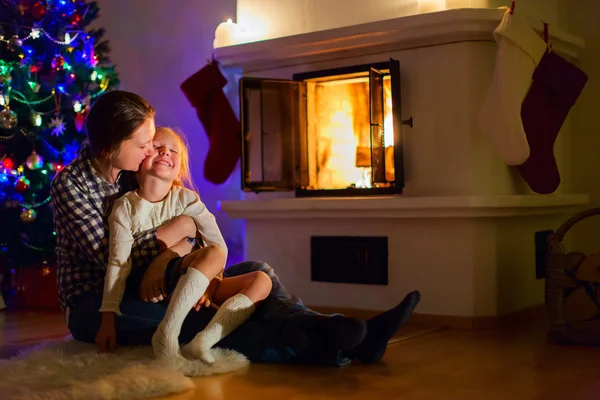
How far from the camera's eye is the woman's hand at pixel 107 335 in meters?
2.15

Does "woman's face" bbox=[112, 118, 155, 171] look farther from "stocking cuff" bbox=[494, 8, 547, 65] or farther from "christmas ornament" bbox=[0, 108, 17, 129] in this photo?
"christmas ornament" bbox=[0, 108, 17, 129]

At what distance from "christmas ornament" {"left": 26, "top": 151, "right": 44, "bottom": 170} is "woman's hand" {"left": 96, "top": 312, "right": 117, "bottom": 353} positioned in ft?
5.14

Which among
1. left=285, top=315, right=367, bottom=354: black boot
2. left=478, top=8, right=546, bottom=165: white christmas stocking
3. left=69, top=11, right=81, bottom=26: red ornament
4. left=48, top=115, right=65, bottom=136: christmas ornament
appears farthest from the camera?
left=69, top=11, right=81, bottom=26: red ornament

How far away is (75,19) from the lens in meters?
3.74

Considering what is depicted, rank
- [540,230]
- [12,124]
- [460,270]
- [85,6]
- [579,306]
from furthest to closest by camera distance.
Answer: [85,6], [12,124], [540,230], [460,270], [579,306]

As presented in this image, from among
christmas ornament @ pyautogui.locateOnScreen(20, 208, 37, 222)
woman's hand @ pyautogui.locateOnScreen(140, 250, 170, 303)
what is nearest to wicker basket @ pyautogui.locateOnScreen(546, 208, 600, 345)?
woman's hand @ pyautogui.locateOnScreen(140, 250, 170, 303)

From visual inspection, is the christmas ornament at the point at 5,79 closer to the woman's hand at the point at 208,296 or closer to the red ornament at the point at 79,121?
the red ornament at the point at 79,121

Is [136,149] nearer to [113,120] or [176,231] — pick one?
[113,120]

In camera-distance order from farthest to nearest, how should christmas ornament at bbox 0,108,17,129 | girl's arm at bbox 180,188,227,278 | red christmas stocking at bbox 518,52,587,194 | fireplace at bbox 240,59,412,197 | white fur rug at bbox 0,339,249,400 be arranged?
christmas ornament at bbox 0,108,17,129, fireplace at bbox 240,59,412,197, red christmas stocking at bbox 518,52,587,194, girl's arm at bbox 180,188,227,278, white fur rug at bbox 0,339,249,400

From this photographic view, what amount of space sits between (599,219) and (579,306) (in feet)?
3.36

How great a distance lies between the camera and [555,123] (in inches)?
121

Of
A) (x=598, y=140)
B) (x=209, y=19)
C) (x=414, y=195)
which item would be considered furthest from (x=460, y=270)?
(x=209, y=19)

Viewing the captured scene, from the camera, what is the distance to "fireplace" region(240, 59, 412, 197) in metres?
3.32

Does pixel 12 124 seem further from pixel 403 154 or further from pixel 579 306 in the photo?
pixel 579 306
